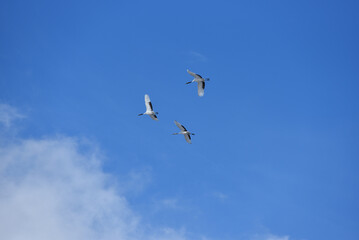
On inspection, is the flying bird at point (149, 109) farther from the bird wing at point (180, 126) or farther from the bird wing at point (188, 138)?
the bird wing at point (188, 138)

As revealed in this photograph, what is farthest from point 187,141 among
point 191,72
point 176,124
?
point 191,72

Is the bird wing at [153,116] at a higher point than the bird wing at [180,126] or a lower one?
higher

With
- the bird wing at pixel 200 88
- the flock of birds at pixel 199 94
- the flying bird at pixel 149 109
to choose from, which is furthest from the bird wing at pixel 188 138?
the bird wing at pixel 200 88

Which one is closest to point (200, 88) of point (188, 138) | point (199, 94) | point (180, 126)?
point (199, 94)

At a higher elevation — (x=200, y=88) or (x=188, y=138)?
(x=200, y=88)

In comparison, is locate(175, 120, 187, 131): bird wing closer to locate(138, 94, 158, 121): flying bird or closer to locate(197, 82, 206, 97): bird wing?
locate(138, 94, 158, 121): flying bird

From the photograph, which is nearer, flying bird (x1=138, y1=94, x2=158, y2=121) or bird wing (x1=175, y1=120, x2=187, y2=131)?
flying bird (x1=138, y1=94, x2=158, y2=121)

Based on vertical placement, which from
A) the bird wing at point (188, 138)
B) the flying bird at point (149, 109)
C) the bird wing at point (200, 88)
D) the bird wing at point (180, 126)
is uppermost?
the bird wing at point (200, 88)

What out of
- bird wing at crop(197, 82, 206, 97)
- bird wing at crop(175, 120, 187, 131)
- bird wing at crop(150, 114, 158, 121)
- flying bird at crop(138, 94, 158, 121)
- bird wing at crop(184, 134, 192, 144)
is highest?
bird wing at crop(197, 82, 206, 97)

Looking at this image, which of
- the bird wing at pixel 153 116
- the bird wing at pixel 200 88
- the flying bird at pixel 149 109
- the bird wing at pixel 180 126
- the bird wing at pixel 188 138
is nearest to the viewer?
the flying bird at pixel 149 109

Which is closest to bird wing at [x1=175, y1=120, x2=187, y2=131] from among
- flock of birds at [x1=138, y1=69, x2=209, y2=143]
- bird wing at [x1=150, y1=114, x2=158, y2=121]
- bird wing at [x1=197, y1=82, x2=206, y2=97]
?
flock of birds at [x1=138, y1=69, x2=209, y2=143]

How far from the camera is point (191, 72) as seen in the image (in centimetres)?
7625

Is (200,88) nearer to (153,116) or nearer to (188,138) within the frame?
(188,138)

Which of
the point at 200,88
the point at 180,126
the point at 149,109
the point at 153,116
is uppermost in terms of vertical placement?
the point at 200,88
